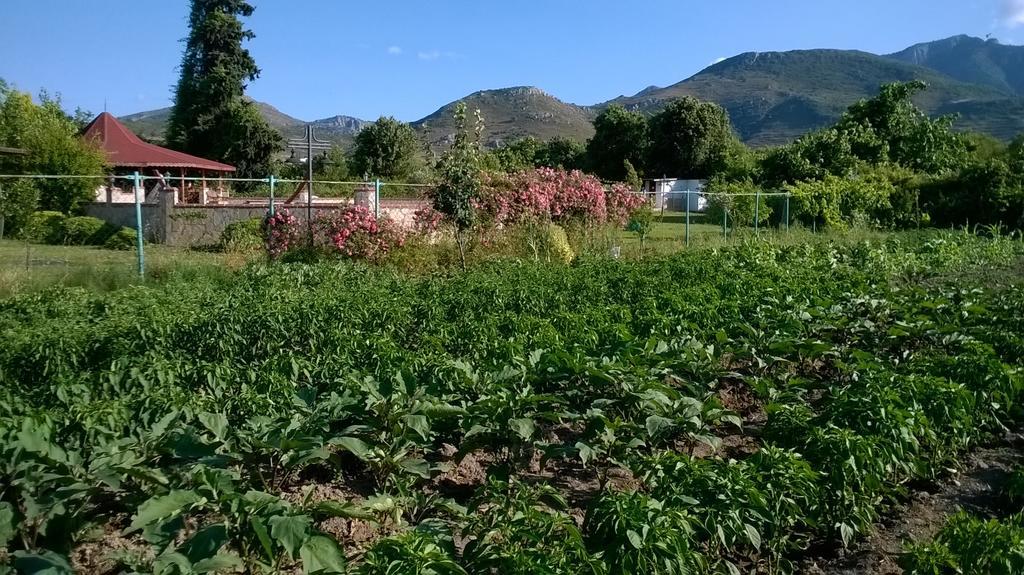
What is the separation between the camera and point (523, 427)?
4.05 metres

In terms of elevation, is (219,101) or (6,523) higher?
(219,101)

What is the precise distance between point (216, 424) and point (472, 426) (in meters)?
1.33

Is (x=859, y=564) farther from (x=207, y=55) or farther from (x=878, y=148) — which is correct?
(x=207, y=55)

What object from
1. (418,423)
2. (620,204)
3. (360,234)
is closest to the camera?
(418,423)

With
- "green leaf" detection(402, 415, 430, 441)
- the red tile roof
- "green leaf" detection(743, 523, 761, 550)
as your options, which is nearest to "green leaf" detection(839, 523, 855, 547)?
"green leaf" detection(743, 523, 761, 550)

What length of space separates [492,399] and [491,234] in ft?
40.7

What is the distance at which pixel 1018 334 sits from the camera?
7090mm

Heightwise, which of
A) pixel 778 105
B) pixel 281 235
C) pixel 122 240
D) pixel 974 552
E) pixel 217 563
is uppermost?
pixel 778 105

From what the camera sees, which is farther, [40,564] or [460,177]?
[460,177]

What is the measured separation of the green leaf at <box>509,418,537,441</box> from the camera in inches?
158

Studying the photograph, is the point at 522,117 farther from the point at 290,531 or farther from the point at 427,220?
the point at 290,531

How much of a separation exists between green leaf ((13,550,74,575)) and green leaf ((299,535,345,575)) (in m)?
0.86

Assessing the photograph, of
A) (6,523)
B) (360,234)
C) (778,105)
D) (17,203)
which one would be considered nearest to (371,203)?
(360,234)

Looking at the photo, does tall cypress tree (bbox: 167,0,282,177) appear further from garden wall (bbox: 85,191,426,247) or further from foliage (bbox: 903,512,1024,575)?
foliage (bbox: 903,512,1024,575)
